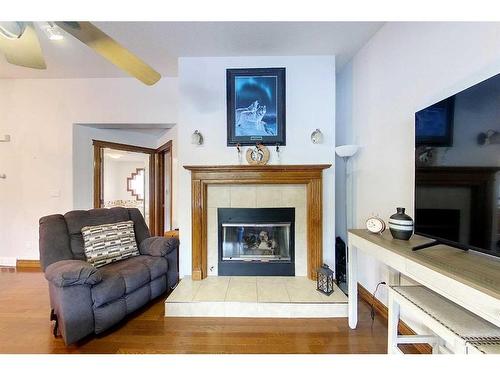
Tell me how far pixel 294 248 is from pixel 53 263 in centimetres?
234

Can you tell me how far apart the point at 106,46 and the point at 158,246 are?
1897mm

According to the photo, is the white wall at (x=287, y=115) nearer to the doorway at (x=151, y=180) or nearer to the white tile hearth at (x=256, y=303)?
the white tile hearth at (x=256, y=303)

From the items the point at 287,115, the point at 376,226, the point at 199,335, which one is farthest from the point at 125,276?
the point at 287,115

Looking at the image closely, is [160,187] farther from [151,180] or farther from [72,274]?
[72,274]

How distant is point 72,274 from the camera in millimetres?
1678

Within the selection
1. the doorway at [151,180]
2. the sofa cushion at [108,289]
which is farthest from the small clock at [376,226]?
the doorway at [151,180]

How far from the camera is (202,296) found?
Answer: 2223 millimetres

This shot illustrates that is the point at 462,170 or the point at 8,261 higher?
the point at 462,170

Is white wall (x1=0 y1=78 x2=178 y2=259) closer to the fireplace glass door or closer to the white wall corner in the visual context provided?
the white wall corner

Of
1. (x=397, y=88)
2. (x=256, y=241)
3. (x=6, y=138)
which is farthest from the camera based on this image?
(x=6, y=138)

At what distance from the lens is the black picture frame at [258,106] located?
267 centimetres

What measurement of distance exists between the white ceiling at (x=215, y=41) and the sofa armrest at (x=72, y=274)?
219 centimetres
